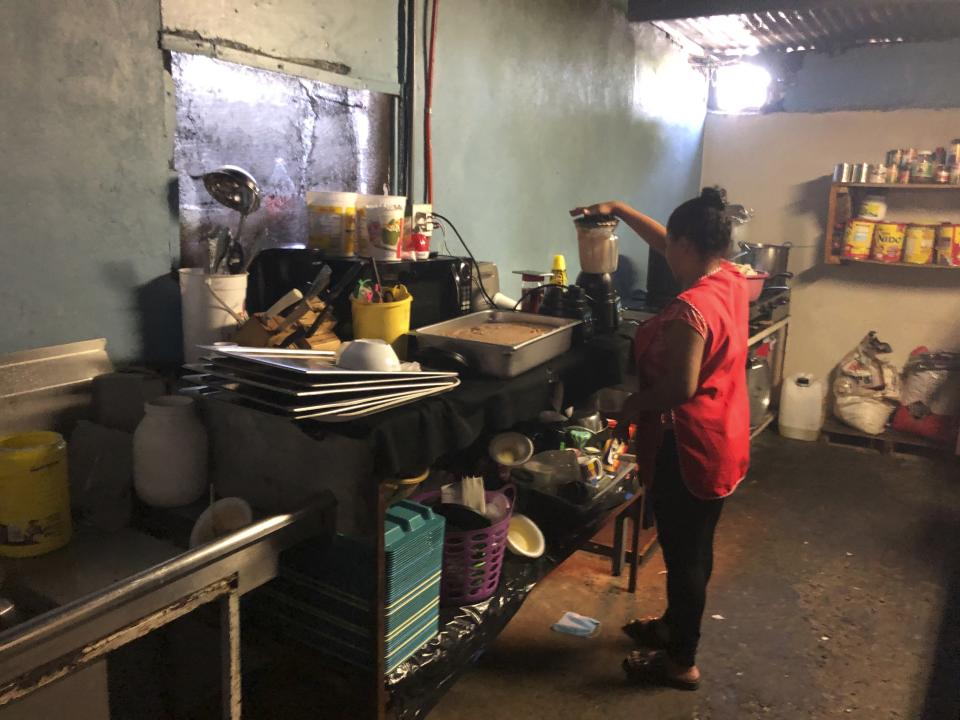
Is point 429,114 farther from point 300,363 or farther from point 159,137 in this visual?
point 300,363

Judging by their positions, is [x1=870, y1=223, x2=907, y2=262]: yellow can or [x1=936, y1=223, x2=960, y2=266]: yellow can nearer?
[x1=936, y1=223, x2=960, y2=266]: yellow can

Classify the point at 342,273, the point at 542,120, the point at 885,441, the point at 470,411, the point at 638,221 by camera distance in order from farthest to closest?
1. the point at 885,441
2. the point at 542,120
3. the point at 638,221
4. the point at 342,273
5. the point at 470,411

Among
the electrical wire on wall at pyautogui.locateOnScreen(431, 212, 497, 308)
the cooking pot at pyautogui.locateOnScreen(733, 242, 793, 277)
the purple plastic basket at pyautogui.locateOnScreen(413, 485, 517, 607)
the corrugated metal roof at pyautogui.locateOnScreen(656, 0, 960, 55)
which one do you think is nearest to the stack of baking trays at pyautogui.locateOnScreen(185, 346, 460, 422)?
the purple plastic basket at pyautogui.locateOnScreen(413, 485, 517, 607)

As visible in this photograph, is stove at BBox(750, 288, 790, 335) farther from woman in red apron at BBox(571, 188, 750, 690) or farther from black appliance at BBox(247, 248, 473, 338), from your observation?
black appliance at BBox(247, 248, 473, 338)

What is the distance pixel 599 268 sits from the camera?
2688 millimetres

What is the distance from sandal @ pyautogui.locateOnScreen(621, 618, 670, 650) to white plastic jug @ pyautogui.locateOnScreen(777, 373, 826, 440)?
266 centimetres

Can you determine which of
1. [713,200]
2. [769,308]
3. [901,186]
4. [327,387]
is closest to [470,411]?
[327,387]

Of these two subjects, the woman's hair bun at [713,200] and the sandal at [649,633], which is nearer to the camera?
the woman's hair bun at [713,200]

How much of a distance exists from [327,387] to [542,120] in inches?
81.8

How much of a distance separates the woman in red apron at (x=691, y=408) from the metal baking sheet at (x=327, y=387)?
65 cm

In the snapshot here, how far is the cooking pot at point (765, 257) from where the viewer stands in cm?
465

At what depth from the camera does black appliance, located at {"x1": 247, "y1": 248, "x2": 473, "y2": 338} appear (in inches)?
75.0

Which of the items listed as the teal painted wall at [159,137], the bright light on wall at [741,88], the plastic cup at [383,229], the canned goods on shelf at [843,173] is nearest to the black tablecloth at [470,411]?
the plastic cup at [383,229]

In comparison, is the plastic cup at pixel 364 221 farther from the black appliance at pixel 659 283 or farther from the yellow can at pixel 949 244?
the yellow can at pixel 949 244
